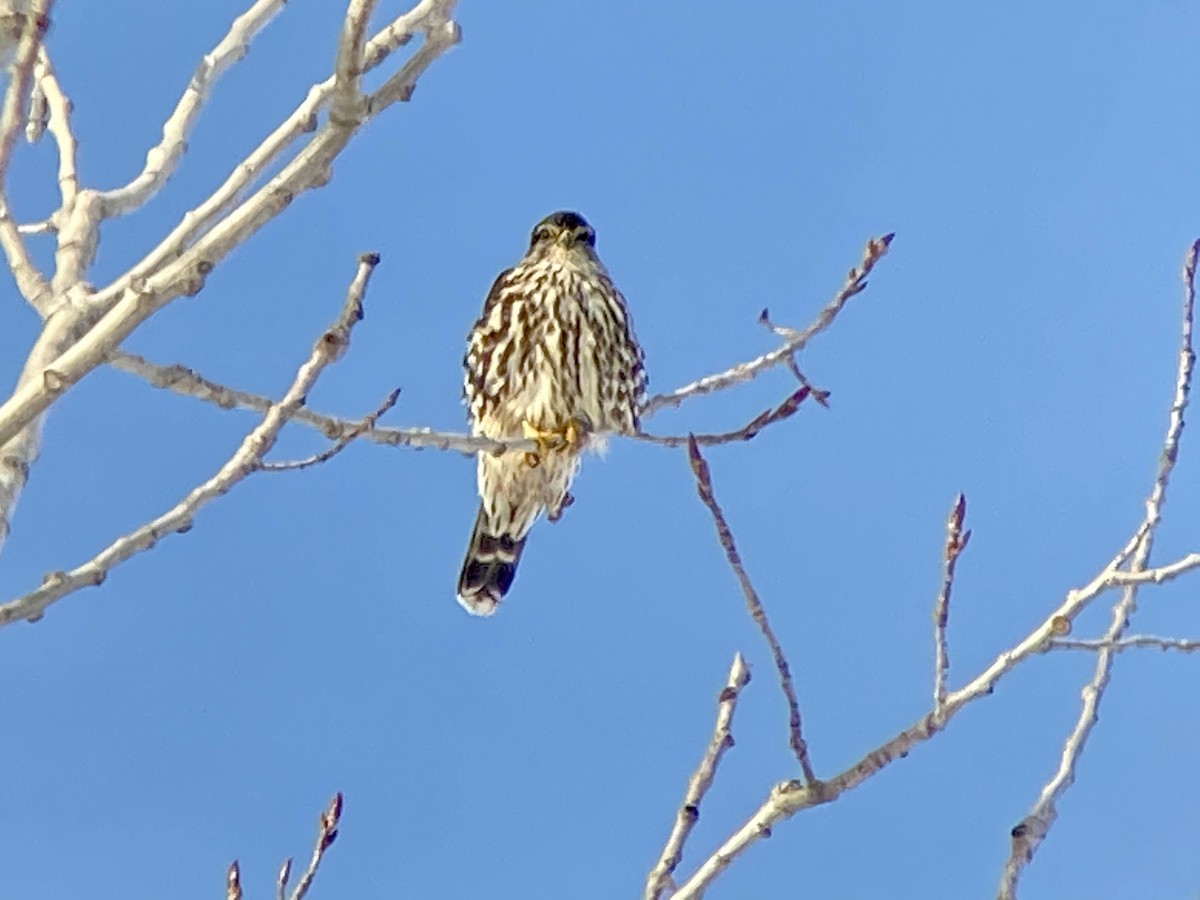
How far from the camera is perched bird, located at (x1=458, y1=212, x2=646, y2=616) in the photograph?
707 cm

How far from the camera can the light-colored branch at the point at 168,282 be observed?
9.30 ft

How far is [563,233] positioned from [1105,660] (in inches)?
181

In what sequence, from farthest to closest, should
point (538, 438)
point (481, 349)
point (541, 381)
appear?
1. point (481, 349)
2. point (541, 381)
3. point (538, 438)

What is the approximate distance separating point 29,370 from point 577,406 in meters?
4.16

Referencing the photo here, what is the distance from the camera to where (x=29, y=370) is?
300 cm

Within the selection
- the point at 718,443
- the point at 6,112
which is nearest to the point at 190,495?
the point at 6,112

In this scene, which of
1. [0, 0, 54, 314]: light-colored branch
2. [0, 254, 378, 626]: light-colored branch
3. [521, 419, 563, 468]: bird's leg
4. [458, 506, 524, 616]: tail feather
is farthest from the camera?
[458, 506, 524, 616]: tail feather

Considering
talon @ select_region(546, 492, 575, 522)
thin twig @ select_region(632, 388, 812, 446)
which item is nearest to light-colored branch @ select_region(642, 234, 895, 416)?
thin twig @ select_region(632, 388, 812, 446)

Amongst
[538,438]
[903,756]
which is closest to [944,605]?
[903,756]

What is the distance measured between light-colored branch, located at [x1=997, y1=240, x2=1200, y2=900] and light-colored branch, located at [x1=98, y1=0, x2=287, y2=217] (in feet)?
7.12

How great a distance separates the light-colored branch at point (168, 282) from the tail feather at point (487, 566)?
470 cm

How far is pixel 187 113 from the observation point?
155 inches

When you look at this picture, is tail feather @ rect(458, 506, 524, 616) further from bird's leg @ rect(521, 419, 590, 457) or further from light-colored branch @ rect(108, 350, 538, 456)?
light-colored branch @ rect(108, 350, 538, 456)

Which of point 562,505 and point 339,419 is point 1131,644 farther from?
point 562,505
